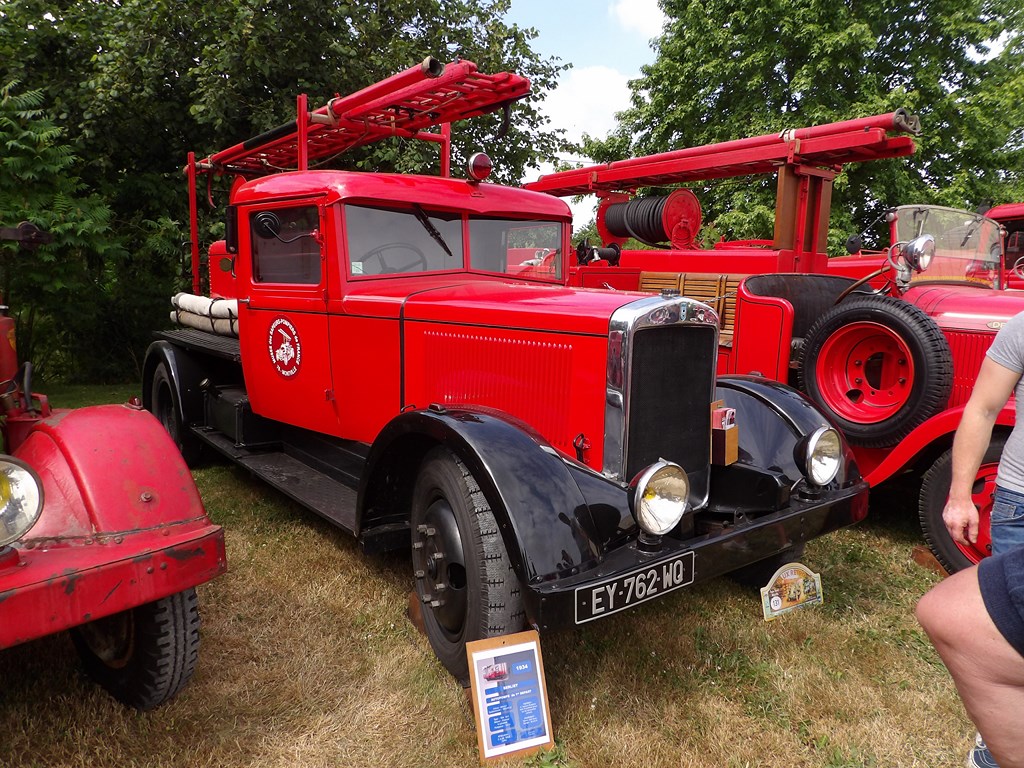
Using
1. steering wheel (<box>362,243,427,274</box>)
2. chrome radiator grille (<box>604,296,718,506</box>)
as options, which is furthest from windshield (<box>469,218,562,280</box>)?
chrome radiator grille (<box>604,296,718,506</box>)

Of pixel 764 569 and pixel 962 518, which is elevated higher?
pixel 962 518

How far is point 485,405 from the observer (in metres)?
3.12

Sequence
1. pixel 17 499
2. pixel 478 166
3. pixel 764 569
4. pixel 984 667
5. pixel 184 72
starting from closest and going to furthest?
pixel 984 667
pixel 17 499
pixel 764 569
pixel 478 166
pixel 184 72

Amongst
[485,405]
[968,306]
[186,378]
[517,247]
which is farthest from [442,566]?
[968,306]

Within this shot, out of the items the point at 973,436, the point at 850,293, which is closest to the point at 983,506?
the point at 850,293

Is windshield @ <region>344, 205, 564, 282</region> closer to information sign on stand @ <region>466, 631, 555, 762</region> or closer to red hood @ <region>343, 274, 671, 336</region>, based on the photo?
red hood @ <region>343, 274, 671, 336</region>

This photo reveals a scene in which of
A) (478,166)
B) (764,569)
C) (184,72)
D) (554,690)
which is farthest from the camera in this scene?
(184,72)

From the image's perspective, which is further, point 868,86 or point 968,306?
point 868,86

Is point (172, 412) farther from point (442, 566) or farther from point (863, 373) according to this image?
point (863, 373)

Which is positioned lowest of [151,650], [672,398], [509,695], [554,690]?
[554,690]

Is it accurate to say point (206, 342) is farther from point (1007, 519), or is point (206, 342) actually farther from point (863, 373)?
point (1007, 519)

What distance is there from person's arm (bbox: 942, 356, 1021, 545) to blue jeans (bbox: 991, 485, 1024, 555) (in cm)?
7

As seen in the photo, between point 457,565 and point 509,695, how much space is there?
0.53 m

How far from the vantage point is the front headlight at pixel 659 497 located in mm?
2373
